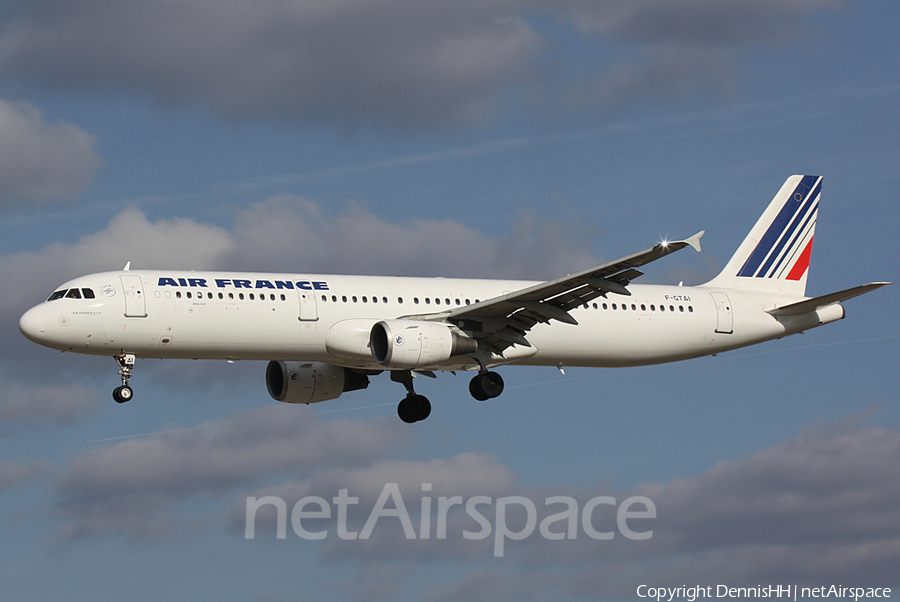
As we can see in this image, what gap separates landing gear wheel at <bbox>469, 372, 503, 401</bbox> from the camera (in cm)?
4575

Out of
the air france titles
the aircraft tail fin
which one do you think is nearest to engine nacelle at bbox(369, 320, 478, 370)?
the air france titles

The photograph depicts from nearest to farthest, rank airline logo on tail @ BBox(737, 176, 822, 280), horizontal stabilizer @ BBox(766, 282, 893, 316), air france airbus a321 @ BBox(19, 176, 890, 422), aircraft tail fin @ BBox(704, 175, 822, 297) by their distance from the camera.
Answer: air france airbus a321 @ BBox(19, 176, 890, 422), horizontal stabilizer @ BBox(766, 282, 893, 316), aircraft tail fin @ BBox(704, 175, 822, 297), airline logo on tail @ BBox(737, 176, 822, 280)

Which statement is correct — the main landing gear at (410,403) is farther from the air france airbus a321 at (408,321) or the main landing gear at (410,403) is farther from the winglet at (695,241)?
the winglet at (695,241)

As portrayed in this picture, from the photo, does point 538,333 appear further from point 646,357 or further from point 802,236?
point 802,236

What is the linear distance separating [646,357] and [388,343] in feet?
36.4

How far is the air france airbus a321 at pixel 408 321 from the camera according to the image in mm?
41219

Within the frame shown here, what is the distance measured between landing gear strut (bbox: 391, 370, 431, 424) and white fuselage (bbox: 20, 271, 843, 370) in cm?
413

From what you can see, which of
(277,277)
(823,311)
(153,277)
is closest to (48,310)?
(153,277)

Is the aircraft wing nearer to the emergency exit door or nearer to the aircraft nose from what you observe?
the emergency exit door

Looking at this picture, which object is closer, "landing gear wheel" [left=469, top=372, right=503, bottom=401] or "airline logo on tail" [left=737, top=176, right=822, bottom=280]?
"landing gear wheel" [left=469, top=372, right=503, bottom=401]

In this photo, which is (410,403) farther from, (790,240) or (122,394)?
(790,240)

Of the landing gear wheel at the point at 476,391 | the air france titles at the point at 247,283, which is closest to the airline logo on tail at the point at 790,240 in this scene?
the landing gear wheel at the point at 476,391

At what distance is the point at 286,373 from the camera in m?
48.9

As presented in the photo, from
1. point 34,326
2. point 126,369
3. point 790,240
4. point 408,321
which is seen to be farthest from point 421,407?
point 790,240
